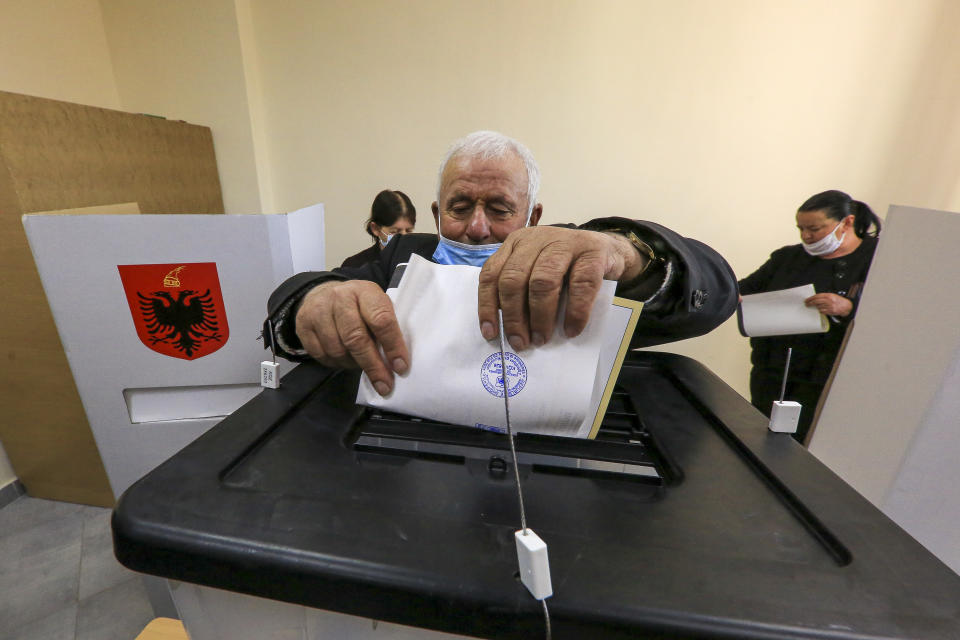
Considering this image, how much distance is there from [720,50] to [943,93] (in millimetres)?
917

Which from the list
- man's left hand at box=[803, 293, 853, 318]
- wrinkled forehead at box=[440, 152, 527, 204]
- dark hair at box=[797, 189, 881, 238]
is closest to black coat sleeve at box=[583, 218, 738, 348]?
wrinkled forehead at box=[440, 152, 527, 204]

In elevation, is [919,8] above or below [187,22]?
above

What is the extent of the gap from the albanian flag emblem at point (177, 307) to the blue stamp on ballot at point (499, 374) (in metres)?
0.59

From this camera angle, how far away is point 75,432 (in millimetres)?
1398

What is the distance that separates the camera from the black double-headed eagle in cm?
71

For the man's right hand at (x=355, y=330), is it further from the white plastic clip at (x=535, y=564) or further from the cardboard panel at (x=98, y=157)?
the cardboard panel at (x=98, y=157)

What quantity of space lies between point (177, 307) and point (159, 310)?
4 cm

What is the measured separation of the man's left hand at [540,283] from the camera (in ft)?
1.17

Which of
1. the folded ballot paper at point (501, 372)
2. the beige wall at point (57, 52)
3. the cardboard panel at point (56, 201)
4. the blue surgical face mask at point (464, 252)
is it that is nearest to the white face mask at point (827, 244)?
the blue surgical face mask at point (464, 252)

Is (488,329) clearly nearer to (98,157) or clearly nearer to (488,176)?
(488,176)

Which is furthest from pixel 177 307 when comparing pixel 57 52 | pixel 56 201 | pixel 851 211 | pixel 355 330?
pixel 851 211

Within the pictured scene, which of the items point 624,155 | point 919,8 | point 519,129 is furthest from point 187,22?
point 919,8

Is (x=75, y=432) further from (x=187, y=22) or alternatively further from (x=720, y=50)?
(x=720, y=50)

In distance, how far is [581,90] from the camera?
1.67 metres
